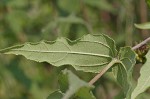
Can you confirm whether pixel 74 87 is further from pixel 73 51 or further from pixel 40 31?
pixel 40 31

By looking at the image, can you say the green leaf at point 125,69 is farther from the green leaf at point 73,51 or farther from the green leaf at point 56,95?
the green leaf at point 56,95

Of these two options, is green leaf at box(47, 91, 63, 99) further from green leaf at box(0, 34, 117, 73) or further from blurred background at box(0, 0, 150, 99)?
blurred background at box(0, 0, 150, 99)

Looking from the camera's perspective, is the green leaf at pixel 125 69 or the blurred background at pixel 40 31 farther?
the blurred background at pixel 40 31

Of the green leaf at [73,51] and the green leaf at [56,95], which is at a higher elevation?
the green leaf at [73,51]

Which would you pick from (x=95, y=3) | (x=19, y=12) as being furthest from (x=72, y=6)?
(x=19, y=12)

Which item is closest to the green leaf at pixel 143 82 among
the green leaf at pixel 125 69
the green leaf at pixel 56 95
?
the green leaf at pixel 125 69
